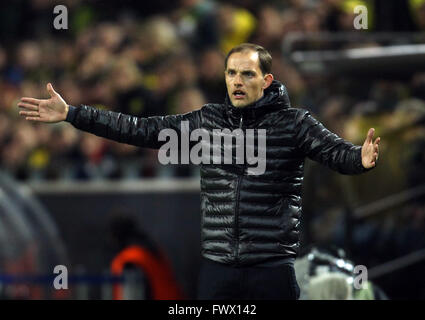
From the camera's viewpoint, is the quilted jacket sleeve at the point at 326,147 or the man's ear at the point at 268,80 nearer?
the quilted jacket sleeve at the point at 326,147

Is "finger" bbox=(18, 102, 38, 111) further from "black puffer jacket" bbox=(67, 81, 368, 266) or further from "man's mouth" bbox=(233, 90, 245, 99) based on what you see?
"man's mouth" bbox=(233, 90, 245, 99)

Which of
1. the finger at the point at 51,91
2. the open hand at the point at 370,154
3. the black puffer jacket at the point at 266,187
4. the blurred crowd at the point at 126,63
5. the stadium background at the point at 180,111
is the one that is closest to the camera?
the open hand at the point at 370,154

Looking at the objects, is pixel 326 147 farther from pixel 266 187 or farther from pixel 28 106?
pixel 28 106

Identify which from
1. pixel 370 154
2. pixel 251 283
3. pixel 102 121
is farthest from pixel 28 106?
pixel 370 154

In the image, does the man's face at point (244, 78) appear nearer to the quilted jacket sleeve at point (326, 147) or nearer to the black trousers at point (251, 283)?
the quilted jacket sleeve at point (326, 147)

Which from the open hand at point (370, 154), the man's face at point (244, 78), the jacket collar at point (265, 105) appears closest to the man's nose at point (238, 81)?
the man's face at point (244, 78)

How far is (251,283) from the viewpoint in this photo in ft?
16.1

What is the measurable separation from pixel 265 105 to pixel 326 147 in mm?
356

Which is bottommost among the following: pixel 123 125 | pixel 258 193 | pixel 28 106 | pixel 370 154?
pixel 258 193

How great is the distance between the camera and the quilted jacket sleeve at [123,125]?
16.8 feet

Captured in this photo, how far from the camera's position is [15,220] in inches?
417

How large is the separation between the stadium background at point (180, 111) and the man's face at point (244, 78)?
371 cm
